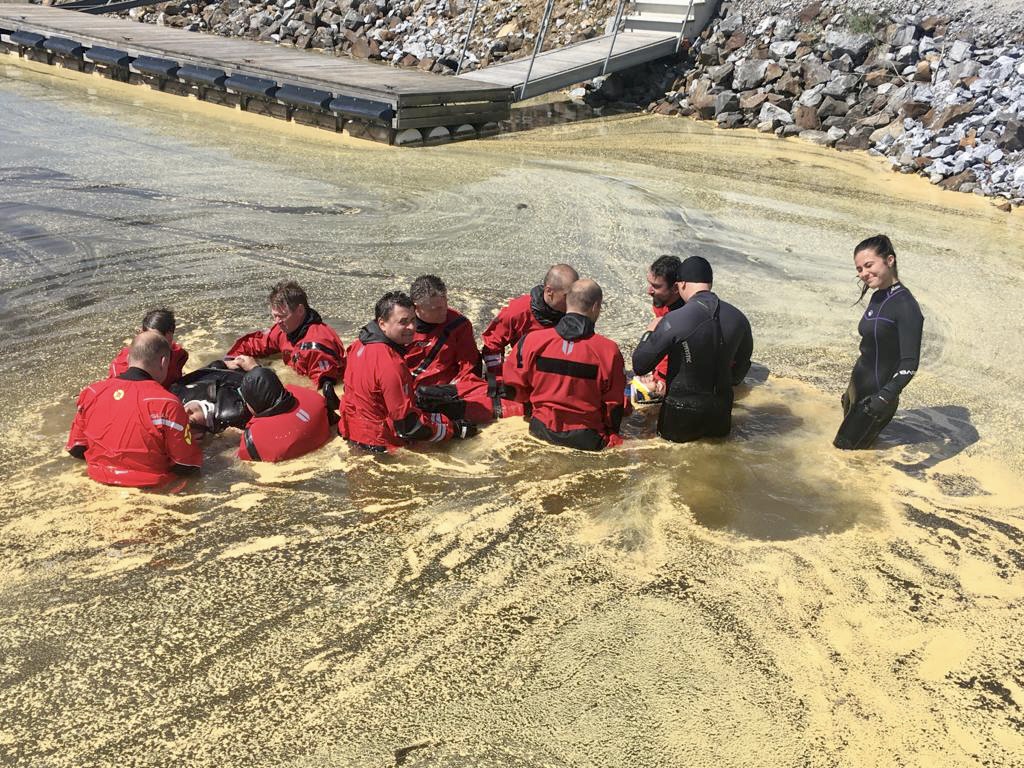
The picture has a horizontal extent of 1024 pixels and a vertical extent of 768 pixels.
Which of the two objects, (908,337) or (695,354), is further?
(695,354)

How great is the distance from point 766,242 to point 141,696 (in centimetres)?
829

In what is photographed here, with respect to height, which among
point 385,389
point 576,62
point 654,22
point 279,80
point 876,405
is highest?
point 654,22

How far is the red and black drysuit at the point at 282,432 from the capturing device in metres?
5.34

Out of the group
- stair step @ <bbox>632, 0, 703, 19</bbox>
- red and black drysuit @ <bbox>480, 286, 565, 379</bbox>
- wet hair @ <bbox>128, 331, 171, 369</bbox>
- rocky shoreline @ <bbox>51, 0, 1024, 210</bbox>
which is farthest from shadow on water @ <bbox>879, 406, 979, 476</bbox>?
stair step @ <bbox>632, 0, 703, 19</bbox>

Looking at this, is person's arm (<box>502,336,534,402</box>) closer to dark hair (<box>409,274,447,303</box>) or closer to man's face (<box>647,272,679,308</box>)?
dark hair (<box>409,274,447,303</box>)

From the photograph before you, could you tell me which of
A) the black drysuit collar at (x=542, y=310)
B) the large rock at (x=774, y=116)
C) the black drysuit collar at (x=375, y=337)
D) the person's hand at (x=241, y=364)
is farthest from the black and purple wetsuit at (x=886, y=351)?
the large rock at (x=774, y=116)

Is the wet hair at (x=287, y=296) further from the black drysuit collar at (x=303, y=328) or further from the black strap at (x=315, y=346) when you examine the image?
the black strap at (x=315, y=346)

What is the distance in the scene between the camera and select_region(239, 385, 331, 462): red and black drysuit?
534 centimetres

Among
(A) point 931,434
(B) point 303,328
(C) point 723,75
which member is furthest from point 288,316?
(C) point 723,75

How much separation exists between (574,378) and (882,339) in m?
1.95

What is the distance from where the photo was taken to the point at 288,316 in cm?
612

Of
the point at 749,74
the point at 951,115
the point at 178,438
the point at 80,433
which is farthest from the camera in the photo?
the point at 749,74

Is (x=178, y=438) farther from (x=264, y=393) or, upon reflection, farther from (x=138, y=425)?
(x=264, y=393)

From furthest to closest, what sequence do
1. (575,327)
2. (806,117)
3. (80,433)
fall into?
(806,117) < (575,327) < (80,433)
